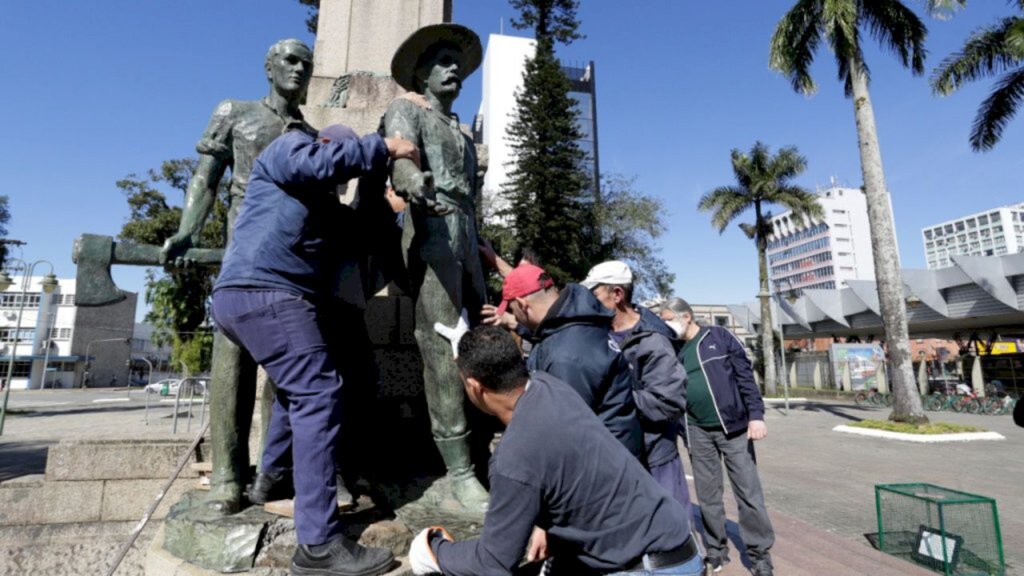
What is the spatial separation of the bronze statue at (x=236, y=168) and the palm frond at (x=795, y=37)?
61.8 feet

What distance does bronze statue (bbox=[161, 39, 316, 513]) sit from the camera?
2.57m

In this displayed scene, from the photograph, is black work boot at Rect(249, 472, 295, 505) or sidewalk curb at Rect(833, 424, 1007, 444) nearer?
black work boot at Rect(249, 472, 295, 505)

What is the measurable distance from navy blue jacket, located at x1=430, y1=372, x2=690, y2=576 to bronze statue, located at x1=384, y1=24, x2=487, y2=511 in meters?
1.02

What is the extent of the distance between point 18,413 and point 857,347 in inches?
1479

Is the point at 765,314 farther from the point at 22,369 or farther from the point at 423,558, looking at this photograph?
the point at 22,369

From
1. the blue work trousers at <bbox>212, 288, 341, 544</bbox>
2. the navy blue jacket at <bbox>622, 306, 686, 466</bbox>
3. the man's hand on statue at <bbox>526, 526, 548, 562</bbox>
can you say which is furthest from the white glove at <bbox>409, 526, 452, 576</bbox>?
the navy blue jacket at <bbox>622, 306, 686, 466</bbox>

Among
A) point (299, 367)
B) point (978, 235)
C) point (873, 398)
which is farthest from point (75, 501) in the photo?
point (978, 235)

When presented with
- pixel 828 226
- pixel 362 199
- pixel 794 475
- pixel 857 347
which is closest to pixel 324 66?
pixel 362 199

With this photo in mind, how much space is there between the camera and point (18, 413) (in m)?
19.4

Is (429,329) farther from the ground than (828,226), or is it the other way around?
(828,226)

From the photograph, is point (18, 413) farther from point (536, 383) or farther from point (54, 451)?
point (536, 383)

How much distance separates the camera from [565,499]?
1.52 meters

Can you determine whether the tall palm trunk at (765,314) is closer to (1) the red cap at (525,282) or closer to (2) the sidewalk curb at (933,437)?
(2) the sidewalk curb at (933,437)

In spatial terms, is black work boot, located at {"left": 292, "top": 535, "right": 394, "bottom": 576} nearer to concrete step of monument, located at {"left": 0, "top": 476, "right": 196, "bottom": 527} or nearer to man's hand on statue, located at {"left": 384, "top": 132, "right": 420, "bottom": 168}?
man's hand on statue, located at {"left": 384, "top": 132, "right": 420, "bottom": 168}
